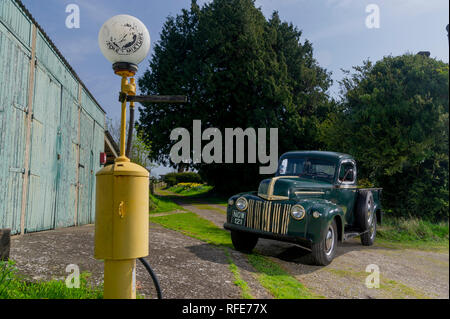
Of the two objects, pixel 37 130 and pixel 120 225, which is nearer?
pixel 120 225

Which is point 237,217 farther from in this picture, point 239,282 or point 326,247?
point 239,282

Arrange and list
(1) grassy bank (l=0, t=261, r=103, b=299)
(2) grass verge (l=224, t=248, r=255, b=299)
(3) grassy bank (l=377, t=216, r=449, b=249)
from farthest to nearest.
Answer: (3) grassy bank (l=377, t=216, r=449, b=249) < (2) grass verge (l=224, t=248, r=255, b=299) < (1) grassy bank (l=0, t=261, r=103, b=299)

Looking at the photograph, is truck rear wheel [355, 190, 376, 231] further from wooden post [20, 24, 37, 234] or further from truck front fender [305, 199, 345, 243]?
wooden post [20, 24, 37, 234]

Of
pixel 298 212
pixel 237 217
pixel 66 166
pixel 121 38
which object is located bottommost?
pixel 237 217

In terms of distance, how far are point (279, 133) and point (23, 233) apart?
16.9 meters

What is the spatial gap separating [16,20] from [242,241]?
581 cm

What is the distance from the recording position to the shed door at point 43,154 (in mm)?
6684

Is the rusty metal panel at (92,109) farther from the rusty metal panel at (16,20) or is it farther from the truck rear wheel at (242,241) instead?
the truck rear wheel at (242,241)

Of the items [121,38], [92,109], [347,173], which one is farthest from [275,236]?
[92,109]

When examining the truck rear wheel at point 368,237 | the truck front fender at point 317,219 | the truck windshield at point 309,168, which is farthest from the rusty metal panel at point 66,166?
the truck rear wheel at point 368,237

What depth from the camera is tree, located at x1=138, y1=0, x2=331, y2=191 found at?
21266 mm

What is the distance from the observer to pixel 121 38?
8.76 ft

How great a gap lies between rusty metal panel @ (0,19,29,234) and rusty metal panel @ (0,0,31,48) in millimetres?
95

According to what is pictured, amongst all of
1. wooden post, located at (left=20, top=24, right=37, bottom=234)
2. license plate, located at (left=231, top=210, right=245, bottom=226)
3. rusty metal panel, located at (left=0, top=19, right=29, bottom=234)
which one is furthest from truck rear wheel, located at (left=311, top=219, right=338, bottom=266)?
wooden post, located at (left=20, top=24, right=37, bottom=234)
